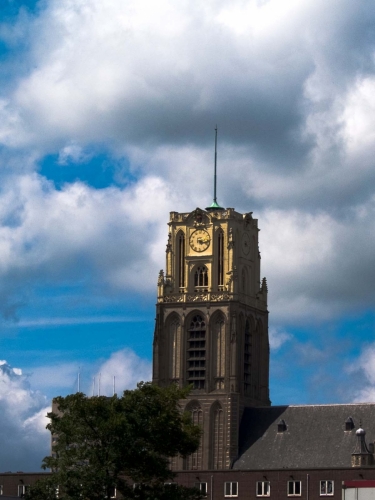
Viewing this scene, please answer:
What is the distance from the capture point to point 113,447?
6550 inches

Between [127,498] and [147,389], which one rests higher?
[147,389]

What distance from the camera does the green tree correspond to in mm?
165875

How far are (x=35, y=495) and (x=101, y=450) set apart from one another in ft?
24.4

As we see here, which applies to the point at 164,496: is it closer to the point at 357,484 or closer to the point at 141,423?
the point at 141,423

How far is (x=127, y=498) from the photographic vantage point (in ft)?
547

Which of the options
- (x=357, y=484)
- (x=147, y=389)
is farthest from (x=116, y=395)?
(x=357, y=484)

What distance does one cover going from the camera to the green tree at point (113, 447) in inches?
6531

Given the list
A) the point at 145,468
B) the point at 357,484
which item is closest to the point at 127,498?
the point at 145,468

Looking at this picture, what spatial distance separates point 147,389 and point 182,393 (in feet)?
11.8

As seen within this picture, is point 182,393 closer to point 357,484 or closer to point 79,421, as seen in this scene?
point 79,421

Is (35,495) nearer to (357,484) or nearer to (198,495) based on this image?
(198,495)

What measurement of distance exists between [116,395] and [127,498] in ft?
33.1

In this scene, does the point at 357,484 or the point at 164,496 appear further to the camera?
the point at 357,484

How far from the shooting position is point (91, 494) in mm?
165750
